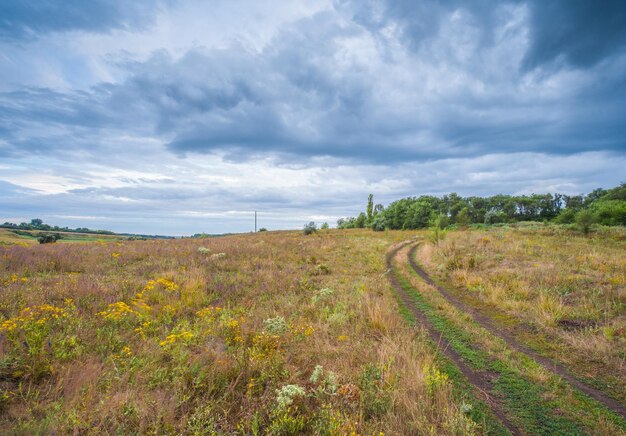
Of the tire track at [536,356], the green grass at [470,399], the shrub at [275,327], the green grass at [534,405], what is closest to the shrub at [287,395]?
the shrub at [275,327]

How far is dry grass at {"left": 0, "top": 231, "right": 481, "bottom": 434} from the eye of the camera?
3.58 meters

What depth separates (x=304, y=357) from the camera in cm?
534

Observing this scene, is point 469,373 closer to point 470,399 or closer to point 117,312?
point 470,399

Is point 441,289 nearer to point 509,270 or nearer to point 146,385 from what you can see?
point 509,270

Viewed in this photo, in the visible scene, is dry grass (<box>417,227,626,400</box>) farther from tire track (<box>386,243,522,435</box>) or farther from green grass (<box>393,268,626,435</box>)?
tire track (<box>386,243,522,435</box>)

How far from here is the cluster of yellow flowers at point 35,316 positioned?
5.04 m

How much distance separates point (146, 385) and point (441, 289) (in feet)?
38.4

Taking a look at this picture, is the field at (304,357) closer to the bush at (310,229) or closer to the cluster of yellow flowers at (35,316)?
the cluster of yellow flowers at (35,316)

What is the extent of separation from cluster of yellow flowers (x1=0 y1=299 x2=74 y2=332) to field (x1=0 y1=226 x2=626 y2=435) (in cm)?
6

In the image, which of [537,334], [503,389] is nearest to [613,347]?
[537,334]

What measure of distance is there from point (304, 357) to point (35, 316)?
6133mm

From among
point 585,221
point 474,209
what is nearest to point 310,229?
point 585,221

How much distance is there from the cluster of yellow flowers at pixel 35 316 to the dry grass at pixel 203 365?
0.04 metres

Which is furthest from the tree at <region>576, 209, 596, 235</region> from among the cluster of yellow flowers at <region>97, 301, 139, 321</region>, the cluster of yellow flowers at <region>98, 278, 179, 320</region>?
the cluster of yellow flowers at <region>97, 301, 139, 321</region>
